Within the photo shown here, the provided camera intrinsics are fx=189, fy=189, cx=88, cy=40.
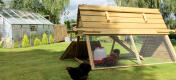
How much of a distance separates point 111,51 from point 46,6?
81.5ft

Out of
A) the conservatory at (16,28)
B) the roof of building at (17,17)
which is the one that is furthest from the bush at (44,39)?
the roof of building at (17,17)

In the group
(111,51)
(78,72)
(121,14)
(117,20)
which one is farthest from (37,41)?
(78,72)

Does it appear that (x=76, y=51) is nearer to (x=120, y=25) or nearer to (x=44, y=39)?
(x=120, y=25)

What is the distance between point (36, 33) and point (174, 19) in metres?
16.6

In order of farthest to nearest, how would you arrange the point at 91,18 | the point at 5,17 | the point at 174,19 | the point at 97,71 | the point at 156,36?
the point at 174,19
the point at 5,17
the point at 156,36
the point at 91,18
the point at 97,71

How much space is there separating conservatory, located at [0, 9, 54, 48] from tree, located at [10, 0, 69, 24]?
843 cm

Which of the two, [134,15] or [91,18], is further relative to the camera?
[134,15]

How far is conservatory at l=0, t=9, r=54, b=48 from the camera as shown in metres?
16.6

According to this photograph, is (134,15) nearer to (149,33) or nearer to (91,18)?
(149,33)

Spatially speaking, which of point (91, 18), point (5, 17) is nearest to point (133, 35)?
point (91, 18)

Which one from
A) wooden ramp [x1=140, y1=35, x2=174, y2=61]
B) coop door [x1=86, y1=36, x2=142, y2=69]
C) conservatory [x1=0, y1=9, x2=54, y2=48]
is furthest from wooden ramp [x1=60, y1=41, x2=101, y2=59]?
conservatory [x1=0, y1=9, x2=54, y2=48]

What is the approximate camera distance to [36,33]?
19641 millimetres

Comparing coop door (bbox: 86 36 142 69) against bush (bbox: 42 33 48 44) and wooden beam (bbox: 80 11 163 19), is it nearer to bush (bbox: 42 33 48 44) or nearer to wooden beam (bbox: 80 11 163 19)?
wooden beam (bbox: 80 11 163 19)

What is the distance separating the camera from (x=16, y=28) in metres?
16.9
